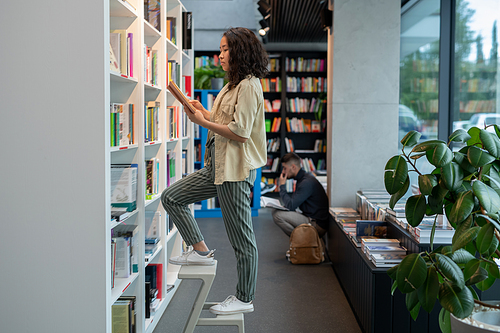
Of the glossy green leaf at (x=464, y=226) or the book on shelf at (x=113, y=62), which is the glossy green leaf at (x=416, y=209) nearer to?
the glossy green leaf at (x=464, y=226)

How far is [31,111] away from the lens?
69.7 inches

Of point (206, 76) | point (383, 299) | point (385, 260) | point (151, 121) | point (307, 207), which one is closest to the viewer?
point (383, 299)

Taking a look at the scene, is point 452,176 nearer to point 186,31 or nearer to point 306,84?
point 186,31

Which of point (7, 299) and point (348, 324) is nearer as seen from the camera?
point (7, 299)

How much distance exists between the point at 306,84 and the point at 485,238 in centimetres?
699

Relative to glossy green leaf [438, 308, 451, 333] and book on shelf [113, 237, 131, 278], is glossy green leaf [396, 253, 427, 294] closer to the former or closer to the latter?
glossy green leaf [438, 308, 451, 333]

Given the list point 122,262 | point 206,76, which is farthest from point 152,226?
point 206,76

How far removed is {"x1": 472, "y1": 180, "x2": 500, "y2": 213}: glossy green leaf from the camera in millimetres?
1396

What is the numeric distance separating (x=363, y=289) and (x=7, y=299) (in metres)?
2.00

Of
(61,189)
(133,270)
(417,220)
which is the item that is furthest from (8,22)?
(417,220)

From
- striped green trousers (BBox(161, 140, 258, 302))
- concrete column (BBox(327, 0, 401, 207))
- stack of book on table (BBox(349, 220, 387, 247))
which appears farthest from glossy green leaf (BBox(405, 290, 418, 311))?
concrete column (BBox(327, 0, 401, 207))

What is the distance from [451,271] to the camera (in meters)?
1.41

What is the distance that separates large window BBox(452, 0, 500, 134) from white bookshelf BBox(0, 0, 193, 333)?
10.0 ft

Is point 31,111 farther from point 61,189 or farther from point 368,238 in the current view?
point 368,238
